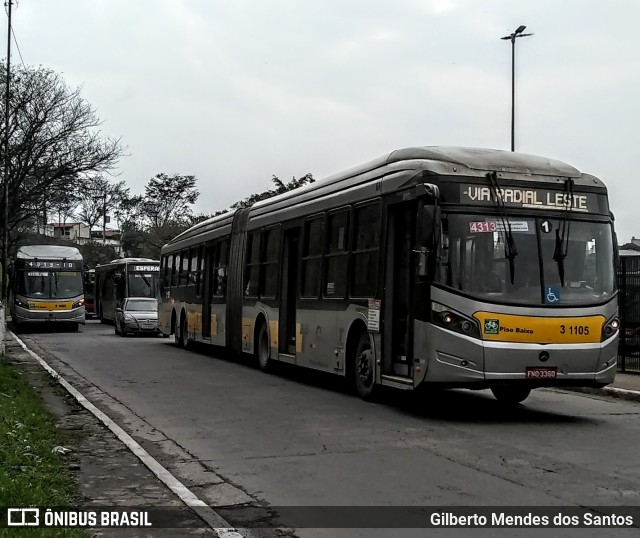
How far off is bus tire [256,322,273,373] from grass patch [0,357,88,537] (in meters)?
6.22

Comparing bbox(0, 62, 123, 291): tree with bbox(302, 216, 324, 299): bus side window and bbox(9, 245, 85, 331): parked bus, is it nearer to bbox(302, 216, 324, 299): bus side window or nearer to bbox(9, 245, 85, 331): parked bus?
bbox(9, 245, 85, 331): parked bus

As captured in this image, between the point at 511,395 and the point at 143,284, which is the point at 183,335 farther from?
the point at 511,395

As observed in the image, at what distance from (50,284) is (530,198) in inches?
1201

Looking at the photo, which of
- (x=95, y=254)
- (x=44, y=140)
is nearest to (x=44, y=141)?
(x=44, y=140)

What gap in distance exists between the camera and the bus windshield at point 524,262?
10.9m

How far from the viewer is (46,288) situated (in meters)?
38.2

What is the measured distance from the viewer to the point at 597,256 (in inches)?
448

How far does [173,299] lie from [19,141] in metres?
14.4

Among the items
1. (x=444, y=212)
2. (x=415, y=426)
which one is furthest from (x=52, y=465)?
(x=444, y=212)

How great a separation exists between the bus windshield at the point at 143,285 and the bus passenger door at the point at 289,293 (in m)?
23.1

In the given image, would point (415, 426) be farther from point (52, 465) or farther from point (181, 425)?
point (52, 465)

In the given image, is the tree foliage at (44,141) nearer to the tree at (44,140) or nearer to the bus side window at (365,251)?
the tree at (44,140)

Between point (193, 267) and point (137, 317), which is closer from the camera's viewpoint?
point (193, 267)

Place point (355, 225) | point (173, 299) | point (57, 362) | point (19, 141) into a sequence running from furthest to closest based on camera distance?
1. point (19, 141)
2. point (173, 299)
3. point (57, 362)
4. point (355, 225)
